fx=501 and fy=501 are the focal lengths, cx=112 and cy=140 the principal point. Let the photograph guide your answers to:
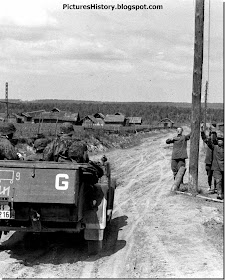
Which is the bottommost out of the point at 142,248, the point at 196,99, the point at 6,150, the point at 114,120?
the point at 142,248

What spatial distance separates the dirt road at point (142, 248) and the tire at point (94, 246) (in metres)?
0.10

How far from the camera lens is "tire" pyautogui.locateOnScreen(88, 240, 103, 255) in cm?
782

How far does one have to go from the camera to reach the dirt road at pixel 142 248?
6910 mm

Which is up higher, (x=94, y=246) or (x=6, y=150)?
(x=6, y=150)

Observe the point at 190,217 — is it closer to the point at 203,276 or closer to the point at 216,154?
the point at 216,154

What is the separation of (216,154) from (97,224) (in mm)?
5438

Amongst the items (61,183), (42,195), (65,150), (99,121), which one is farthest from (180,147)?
(99,121)

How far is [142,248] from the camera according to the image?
26.7 feet

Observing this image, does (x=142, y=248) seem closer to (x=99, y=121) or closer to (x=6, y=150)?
(x=6, y=150)

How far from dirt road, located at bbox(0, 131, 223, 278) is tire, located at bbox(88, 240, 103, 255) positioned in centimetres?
10

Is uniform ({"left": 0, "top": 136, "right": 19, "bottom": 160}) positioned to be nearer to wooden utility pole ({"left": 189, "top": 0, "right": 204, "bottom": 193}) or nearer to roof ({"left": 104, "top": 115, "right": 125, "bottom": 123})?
wooden utility pole ({"left": 189, "top": 0, "right": 204, "bottom": 193})

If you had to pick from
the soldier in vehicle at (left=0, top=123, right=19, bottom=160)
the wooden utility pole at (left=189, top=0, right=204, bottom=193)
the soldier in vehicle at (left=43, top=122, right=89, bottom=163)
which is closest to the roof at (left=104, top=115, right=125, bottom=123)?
the wooden utility pole at (left=189, top=0, right=204, bottom=193)

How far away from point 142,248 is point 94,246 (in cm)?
82

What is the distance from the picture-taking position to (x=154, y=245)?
26.9ft
